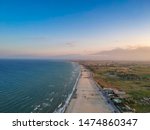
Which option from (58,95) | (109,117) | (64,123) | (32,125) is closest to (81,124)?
(64,123)

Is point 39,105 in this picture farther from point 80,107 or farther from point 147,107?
point 147,107

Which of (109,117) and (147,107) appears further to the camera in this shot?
(147,107)

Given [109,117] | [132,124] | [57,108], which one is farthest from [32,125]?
[57,108]

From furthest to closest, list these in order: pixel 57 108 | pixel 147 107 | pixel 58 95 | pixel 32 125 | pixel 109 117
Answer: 1. pixel 58 95
2. pixel 57 108
3. pixel 147 107
4. pixel 109 117
5. pixel 32 125

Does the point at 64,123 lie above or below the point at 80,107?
above

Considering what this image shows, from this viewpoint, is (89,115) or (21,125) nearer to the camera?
(21,125)

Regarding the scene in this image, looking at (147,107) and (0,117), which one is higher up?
(0,117)

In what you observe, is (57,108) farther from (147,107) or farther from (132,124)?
(132,124)

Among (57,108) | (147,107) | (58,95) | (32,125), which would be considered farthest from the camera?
(58,95)

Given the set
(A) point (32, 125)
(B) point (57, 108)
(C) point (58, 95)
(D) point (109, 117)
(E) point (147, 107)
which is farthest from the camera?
(C) point (58, 95)
